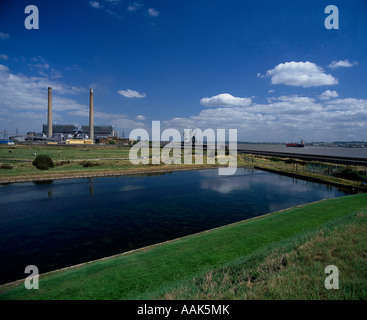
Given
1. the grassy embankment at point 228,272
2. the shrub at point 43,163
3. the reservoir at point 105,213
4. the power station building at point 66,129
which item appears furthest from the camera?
the power station building at point 66,129

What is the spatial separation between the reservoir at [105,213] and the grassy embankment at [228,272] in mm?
3012

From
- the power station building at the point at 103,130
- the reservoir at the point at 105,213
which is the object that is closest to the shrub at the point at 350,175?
the reservoir at the point at 105,213

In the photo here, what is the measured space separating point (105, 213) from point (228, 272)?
42.9ft

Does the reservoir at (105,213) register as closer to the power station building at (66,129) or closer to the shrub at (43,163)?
the shrub at (43,163)

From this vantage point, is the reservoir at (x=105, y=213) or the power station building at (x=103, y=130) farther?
the power station building at (x=103, y=130)

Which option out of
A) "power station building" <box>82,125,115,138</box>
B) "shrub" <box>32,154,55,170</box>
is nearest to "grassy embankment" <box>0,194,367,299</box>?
"shrub" <box>32,154,55,170</box>

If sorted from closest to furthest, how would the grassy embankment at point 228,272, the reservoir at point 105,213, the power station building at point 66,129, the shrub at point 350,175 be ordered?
the grassy embankment at point 228,272, the reservoir at point 105,213, the shrub at point 350,175, the power station building at point 66,129

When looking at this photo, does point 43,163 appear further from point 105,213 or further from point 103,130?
point 103,130

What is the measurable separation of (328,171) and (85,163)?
42210 millimetres

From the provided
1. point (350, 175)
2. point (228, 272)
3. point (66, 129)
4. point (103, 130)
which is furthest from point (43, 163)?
point (66, 129)

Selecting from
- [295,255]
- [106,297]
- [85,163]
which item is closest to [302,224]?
[295,255]

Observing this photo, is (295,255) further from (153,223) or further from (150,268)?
(153,223)

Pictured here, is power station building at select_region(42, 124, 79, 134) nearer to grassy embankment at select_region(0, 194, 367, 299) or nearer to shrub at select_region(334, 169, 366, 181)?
shrub at select_region(334, 169, 366, 181)

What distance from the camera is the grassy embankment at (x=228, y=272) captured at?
13.7 ft
